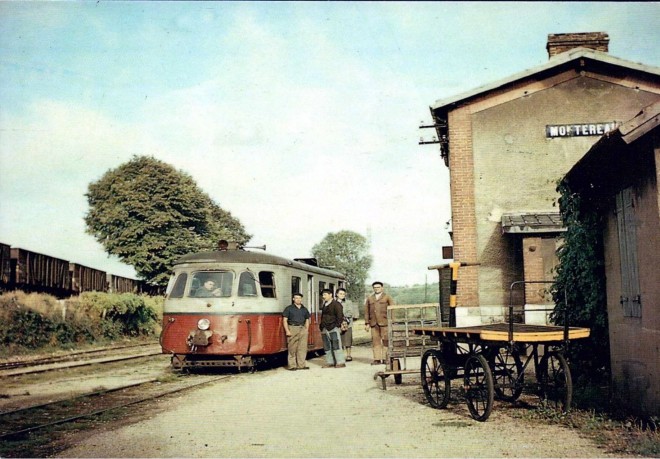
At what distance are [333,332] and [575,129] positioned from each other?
8694 millimetres

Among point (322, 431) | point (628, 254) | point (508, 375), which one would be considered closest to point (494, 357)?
point (508, 375)

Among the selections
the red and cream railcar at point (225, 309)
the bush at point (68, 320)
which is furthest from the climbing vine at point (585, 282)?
the bush at point (68, 320)

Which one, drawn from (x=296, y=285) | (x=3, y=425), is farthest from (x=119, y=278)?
(x=3, y=425)

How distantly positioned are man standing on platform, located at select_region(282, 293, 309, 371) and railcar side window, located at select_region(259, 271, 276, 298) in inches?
20.0

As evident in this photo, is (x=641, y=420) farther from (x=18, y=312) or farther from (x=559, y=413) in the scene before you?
(x=18, y=312)

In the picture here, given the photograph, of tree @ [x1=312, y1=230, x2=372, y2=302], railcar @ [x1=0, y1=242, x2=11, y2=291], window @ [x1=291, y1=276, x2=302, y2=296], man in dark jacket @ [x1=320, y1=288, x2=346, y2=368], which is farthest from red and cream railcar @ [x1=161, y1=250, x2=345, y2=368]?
tree @ [x1=312, y1=230, x2=372, y2=302]

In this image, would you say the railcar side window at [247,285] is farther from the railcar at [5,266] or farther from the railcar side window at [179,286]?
the railcar at [5,266]

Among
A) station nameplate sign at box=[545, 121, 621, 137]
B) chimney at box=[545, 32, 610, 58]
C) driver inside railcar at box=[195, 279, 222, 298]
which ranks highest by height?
chimney at box=[545, 32, 610, 58]

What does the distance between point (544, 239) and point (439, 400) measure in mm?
7611

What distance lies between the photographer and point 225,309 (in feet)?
42.0

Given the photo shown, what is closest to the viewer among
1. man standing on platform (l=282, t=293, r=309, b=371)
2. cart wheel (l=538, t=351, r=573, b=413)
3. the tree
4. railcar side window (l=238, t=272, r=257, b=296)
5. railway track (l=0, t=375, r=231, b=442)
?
cart wheel (l=538, t=351, r=573, b=413)

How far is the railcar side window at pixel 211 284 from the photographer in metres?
13.1

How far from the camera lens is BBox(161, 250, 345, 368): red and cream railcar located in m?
12.7

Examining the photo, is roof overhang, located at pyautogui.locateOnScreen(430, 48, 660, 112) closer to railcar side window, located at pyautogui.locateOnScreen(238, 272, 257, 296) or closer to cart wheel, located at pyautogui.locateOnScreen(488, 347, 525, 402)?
railcar side window, located at pyautogui.locateOnScreen(238, 272, 257, 296)
